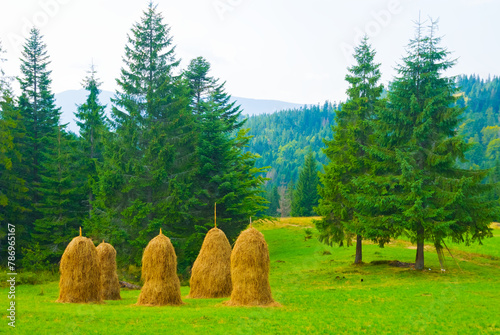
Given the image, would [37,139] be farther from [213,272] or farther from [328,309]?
[328,309]

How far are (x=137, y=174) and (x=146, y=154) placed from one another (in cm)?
164

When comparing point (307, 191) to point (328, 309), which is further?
point (307, 191)

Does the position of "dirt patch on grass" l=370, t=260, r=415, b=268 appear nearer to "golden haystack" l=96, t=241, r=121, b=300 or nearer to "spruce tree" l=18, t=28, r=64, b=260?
"golden haystack" l=96, t=241, r=121, b=300

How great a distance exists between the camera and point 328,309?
17703 mm

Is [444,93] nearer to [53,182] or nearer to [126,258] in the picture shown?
[126,258]

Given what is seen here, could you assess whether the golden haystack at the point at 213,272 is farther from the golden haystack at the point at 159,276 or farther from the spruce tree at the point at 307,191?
the spruce tree at the point at 307,191

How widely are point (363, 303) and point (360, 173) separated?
15.6m

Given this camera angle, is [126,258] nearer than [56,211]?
Yes

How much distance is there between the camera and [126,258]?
3192 centimetres

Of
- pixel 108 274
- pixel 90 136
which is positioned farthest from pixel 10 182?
pixel 108 274

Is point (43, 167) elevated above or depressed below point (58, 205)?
above

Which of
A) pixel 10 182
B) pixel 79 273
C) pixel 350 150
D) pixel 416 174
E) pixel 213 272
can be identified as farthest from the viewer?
pixel 10 182

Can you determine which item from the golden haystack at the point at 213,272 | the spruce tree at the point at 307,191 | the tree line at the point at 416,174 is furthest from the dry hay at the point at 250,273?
the spruce tree at the point at 307,191

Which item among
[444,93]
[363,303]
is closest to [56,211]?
[363,303]
